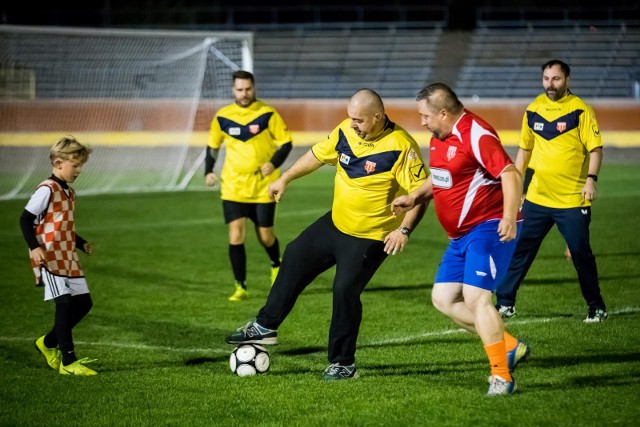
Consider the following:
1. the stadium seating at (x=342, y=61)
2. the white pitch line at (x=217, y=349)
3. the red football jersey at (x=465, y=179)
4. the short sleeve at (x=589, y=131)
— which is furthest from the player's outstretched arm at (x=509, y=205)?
the stadium seating at (x=342, y=61)

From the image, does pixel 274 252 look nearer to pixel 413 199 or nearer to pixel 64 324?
pixel 64 324

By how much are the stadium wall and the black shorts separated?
10.5 m

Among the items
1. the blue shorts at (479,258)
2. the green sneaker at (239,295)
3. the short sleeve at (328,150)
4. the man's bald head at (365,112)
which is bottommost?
the green sneaker at (239,295)

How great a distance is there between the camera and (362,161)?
664 cm

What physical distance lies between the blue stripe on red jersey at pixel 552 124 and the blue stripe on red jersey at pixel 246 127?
2958mm

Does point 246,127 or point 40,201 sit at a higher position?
point 246,127

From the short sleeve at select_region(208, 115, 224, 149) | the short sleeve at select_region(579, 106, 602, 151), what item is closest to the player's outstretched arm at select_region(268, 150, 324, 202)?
the short sleeve at select_region(579, 106, 602, 151)

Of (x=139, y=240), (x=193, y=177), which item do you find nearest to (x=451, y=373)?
(x=139, y=240)

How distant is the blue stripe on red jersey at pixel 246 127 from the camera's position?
10.3 meters

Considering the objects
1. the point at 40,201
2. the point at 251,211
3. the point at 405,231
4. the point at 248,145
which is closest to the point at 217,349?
the point at 40,201

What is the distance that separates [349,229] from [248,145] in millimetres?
3795

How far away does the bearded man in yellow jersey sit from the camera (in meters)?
8.32

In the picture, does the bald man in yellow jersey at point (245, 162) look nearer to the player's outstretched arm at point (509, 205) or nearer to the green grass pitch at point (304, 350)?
the green grass pitch at point (304, 350)

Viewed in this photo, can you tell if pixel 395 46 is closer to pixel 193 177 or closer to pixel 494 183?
pixel 193 177
